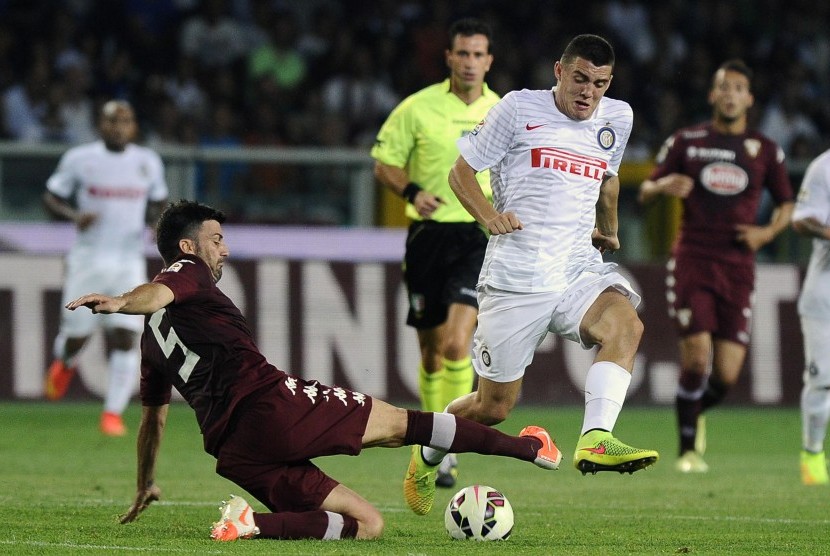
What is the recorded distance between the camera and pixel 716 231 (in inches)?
424

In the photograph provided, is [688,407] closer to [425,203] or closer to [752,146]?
[752,146]

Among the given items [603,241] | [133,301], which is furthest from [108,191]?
[133,301]

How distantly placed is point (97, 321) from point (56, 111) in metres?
3.81

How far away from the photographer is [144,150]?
508 inches

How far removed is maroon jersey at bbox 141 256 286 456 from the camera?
20.9 ft

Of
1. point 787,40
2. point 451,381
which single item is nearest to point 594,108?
point 451,381

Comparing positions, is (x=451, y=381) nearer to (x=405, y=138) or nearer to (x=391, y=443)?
(x=405, y=138)

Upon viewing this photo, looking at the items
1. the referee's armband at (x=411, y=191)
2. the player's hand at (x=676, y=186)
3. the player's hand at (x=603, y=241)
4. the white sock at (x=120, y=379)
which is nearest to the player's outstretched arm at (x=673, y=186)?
the player's hand at (x=676, y=186)

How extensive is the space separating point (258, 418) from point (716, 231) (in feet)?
17.3

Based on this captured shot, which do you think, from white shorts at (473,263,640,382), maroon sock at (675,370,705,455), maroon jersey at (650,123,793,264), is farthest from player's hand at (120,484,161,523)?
maroon jersey at (650,123,793,264)

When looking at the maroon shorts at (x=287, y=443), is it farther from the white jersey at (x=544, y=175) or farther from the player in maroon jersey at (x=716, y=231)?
the player in maroon jersey at (x=716, y=231)

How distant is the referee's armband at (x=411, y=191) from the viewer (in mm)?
9109

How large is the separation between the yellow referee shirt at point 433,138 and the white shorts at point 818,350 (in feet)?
7.68

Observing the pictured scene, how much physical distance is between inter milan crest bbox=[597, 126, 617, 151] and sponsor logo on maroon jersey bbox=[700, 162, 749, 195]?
370 centimetres
